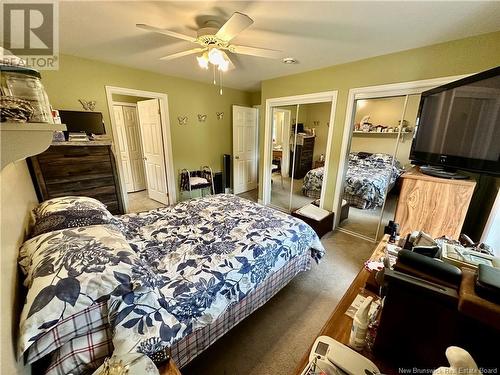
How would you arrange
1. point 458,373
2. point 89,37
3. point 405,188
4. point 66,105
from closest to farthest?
point 458,373 → point 405,188 → point 89,37 → point 66,105

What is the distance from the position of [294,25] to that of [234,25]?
69 cm

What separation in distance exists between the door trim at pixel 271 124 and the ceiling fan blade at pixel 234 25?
185cm

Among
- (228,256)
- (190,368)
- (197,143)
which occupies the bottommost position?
(190,368)

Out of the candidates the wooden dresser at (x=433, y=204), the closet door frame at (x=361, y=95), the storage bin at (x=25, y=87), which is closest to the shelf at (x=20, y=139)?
the storage bin at (x=25, y=87)

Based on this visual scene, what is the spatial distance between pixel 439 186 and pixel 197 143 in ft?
12.0

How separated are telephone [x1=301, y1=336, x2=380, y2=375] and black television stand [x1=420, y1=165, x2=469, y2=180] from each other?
1.67 meters

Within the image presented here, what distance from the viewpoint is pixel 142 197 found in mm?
4363

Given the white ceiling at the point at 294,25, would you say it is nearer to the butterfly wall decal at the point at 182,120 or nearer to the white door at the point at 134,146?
the butterfly wall decal at the point at 182,120

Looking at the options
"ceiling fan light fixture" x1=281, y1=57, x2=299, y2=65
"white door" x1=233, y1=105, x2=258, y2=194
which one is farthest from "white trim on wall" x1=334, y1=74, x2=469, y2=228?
"white door" x1=233, y1=105, x2=258, y2=194

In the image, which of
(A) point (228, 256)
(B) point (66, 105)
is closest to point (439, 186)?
(A) point (228, 256)

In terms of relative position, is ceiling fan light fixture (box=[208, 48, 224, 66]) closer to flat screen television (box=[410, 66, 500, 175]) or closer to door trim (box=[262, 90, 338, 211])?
door trim (box=[262, 90, 338, 211])

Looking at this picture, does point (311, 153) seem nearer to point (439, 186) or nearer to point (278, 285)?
point (439, 186)

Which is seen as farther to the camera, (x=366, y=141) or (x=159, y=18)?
(x=366, y=141)

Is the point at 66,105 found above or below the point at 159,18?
below
